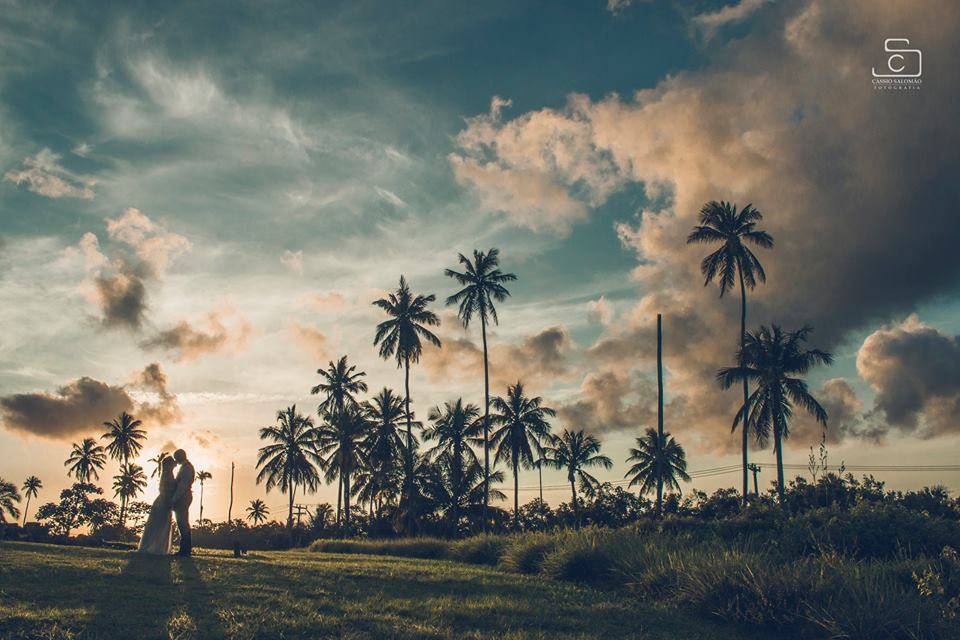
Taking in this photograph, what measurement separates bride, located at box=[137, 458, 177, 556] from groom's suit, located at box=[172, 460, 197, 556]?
7.1 inches

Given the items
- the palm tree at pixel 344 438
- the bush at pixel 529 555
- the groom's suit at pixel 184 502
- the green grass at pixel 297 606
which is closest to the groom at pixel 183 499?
the groom's suit at pixel 184 502

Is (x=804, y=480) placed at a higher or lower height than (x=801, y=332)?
lower

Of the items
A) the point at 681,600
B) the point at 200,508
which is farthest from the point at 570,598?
the point at 200,508

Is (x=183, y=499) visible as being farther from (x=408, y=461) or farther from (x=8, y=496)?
(x=8, y=496)

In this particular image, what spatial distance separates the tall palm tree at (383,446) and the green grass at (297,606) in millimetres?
40653

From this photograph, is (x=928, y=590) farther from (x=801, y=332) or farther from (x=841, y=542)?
(x=801, y=332)

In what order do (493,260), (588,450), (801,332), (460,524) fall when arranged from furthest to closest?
(588,450) → (460,524) → (493,260) → (801,332)

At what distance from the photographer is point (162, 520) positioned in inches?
601

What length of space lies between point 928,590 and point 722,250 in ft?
115

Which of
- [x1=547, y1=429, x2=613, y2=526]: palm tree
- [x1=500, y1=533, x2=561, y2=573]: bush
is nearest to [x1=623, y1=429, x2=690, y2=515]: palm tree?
[x1=547, y1=429, x2=613, y2=526]: palm tree

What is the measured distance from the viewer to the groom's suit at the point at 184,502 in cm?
1512

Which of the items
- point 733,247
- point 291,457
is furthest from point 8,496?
point 733,247

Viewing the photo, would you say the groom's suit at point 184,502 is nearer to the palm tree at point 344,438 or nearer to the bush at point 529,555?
the bush at point 529,555

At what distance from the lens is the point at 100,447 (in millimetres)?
77000
